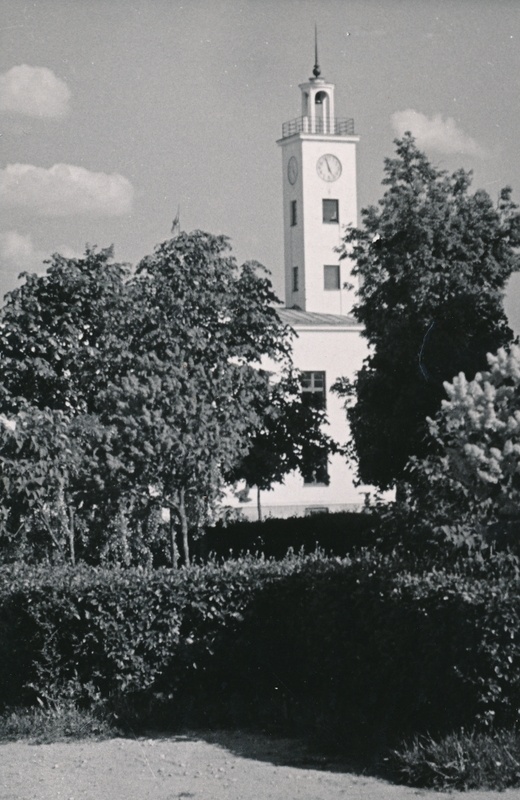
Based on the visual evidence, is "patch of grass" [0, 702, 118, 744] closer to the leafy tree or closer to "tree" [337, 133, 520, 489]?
the leafy tree

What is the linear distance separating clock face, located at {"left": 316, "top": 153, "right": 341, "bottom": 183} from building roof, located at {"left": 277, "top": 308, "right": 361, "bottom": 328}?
1122cm

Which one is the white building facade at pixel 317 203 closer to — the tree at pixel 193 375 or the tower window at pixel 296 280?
the tower window at pixel 296 280

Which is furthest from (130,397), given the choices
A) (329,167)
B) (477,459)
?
(329,167)

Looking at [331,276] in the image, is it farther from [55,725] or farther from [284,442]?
[55,725]

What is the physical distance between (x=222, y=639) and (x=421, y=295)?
18493 mm

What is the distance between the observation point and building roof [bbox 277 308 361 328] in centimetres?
5028

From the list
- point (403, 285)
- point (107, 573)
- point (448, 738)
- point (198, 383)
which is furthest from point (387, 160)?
point (448, 738)

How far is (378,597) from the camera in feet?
27.8

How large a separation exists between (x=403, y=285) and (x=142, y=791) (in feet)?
68.8

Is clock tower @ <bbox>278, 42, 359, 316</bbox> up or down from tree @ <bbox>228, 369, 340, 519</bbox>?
up

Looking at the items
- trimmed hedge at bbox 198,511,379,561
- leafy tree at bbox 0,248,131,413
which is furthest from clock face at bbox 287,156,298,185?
leafy tree at bbox 0,248,131,413

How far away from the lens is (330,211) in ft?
203

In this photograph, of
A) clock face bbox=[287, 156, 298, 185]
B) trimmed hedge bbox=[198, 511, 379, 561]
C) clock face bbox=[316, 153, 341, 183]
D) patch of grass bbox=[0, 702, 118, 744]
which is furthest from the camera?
clock face bbox=[287, 156, 298, 185]

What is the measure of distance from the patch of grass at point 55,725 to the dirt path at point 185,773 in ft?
→ 0.45
